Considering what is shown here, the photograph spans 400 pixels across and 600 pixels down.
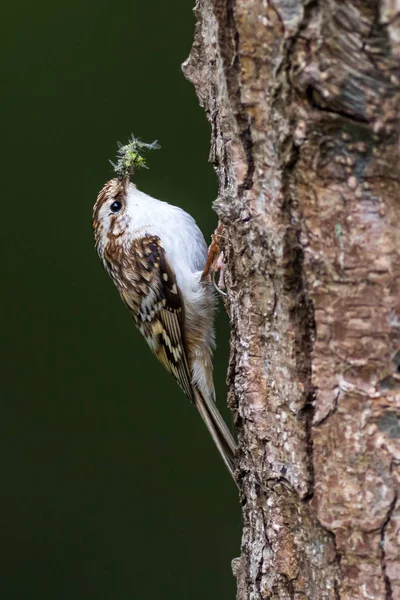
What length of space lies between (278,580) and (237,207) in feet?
2.22

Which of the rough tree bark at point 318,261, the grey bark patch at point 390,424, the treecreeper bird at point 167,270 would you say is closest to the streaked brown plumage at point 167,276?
the treecreeper bird at point 167,270

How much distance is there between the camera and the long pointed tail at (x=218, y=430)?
244cm

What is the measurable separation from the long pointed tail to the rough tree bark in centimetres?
101

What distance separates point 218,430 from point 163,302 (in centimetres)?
49

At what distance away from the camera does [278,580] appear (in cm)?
144

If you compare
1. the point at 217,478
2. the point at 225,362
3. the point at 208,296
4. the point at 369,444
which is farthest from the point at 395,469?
the point at 217,478

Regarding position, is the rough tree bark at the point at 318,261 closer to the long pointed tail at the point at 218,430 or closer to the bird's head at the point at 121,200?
the long pointed tail at the point at 218,430

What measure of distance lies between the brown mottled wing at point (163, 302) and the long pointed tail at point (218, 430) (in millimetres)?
68

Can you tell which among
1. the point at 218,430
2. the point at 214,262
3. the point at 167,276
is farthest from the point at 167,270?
the point at 218,430

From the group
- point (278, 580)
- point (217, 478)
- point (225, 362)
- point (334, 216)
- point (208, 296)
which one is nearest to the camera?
point (334, 216)

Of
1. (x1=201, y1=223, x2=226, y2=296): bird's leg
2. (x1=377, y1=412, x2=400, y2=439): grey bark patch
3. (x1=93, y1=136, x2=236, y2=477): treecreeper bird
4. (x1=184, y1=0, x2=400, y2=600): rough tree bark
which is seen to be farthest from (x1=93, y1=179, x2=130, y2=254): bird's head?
(x1=377, y1=412, x2=400, y2=439): grey bark patch

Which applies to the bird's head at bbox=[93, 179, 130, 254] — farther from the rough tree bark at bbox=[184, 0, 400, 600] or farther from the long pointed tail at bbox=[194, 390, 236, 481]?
the rough tree bark at bbox=[184, 0, 400, 600]

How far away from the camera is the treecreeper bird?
266 centimetres

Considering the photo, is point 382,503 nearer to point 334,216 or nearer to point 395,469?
point 395,469
